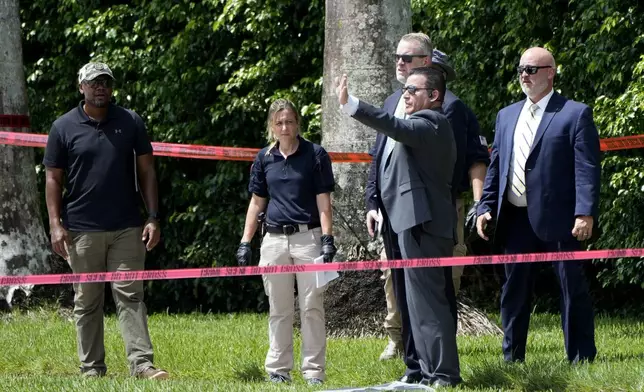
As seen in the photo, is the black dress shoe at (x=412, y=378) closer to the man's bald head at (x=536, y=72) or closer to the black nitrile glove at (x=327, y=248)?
the black nitrile glove at (x=327, y=248)

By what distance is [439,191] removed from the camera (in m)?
7.14

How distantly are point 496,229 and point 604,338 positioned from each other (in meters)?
2.26

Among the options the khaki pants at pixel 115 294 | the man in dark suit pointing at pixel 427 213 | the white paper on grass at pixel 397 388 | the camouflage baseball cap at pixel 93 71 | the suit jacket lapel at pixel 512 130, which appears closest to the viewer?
the white paper on grass at pixel 397 388

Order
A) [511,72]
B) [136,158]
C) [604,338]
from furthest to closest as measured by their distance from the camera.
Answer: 1. [511,72]
2. [604,338]
3. [136,158]

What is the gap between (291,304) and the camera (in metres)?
8.06

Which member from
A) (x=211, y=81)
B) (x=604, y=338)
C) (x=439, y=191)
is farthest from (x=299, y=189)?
(x=211, y=81)

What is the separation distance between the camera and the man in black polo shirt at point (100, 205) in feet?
27.2

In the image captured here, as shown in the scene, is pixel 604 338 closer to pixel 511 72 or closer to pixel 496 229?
pixel 496 229

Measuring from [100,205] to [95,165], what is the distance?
0.85ft

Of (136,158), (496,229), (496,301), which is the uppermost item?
(136,158)

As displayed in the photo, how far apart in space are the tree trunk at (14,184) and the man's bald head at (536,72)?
6246 mm

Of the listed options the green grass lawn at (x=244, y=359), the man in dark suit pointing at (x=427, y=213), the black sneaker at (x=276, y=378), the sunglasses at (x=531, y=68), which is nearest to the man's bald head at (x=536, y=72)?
the sunglasses at (x=531, y=68)

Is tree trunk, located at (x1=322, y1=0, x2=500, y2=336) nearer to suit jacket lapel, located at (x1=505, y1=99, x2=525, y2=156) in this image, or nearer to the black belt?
suit jacket lapel, located at (x1=505, y1=99, x2=525, y2=156)

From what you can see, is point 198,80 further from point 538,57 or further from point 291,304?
point 538,57
